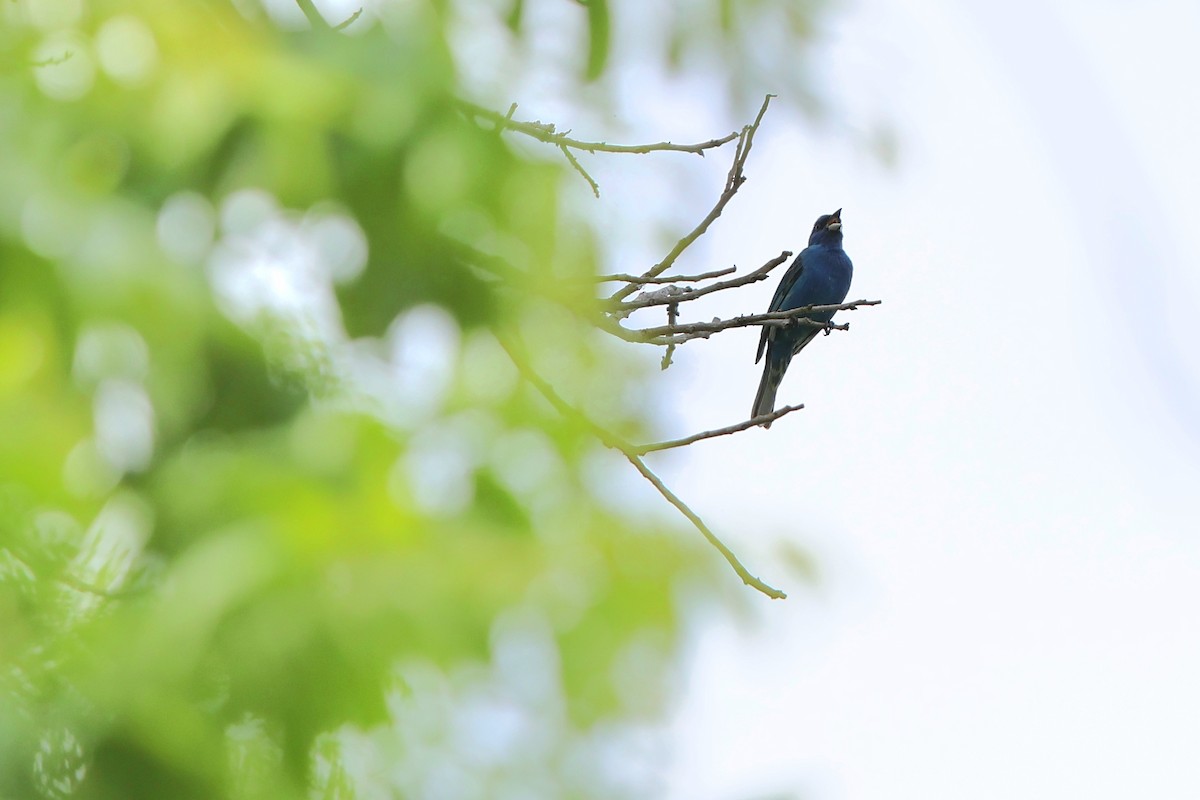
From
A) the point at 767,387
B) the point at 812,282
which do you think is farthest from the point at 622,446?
the point at 812,282

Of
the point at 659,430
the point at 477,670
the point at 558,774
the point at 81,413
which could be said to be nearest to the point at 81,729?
the point at 81,413

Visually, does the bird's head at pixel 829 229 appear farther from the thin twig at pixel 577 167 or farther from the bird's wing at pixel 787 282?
the thin twig at pixel 577 167

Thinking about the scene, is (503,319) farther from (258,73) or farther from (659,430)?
(659,430)

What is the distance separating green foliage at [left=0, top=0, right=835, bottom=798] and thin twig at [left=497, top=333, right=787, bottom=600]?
16.2 inches

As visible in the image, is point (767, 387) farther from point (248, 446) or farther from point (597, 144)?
point (248, 446)

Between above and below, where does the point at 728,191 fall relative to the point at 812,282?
below

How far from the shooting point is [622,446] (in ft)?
13.6

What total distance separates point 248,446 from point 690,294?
272cm

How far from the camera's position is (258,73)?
239 centimetres

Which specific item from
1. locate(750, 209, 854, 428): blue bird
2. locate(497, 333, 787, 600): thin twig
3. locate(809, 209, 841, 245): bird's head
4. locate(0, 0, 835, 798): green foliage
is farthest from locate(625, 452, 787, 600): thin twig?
locate(809, 209, 841, 245): bird's head

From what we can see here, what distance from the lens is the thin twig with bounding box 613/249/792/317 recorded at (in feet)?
A: 15.5

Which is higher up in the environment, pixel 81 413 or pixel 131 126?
pixel 131 126

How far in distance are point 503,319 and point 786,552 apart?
76cm

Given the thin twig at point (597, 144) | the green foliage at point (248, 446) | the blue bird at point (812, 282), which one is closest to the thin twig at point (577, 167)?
the thin twig at point (597, 144)
